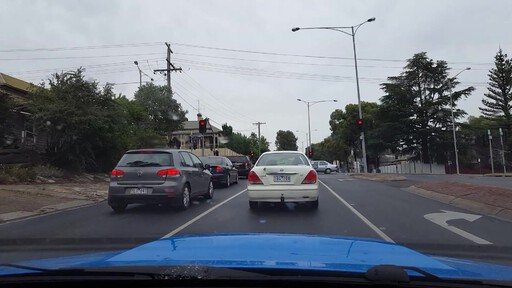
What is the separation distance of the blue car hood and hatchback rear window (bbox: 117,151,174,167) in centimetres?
688

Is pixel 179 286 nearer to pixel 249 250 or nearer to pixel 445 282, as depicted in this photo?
pixel 249 250

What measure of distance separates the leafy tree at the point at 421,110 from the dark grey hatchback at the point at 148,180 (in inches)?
1815

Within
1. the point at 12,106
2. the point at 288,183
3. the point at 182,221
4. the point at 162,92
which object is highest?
the point at 162,92

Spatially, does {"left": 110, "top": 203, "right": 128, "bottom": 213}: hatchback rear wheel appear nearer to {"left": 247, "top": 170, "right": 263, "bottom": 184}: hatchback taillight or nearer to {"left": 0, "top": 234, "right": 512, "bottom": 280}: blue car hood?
{"left": 247, "top": 170, "right": 263, "bottom": 184}: hatchback taillight

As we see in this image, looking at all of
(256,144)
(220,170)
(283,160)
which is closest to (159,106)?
(220,170)

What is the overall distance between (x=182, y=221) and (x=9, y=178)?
1036 cm

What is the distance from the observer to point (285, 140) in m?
132

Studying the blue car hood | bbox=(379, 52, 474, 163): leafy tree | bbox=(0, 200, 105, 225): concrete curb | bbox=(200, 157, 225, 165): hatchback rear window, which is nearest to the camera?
the blue car hood

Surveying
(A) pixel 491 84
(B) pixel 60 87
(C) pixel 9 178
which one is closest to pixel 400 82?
(A) pixel 491 84

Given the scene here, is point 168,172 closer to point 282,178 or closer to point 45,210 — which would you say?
point 282,178

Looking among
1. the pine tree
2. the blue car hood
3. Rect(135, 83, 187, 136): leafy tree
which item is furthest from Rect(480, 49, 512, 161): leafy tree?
the blue car hood

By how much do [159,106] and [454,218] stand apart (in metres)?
32.1

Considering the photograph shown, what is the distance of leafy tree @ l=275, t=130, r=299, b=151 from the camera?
429ft

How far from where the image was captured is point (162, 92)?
3978 cm
